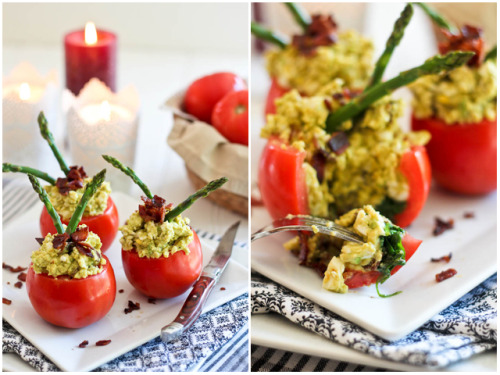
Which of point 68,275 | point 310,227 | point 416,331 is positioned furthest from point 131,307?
point 416,331

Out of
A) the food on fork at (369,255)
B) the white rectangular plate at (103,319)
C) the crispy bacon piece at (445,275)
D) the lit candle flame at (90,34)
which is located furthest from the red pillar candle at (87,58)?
the crispy bacon piece at (445,275)

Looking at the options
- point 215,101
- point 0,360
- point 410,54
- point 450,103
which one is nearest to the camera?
point 0,360

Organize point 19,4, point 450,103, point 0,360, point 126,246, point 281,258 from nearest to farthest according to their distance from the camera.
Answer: point 0,360 < point 126,246 < point 281,258 < point 450,103 < point 19,4

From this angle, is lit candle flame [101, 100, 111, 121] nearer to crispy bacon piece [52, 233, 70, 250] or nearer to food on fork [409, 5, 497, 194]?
crispy bacon piece [52, 233, 70, 250]

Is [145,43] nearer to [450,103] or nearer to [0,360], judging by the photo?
[450,103]

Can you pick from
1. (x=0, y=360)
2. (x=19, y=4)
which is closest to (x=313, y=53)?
(x=0, y=360)

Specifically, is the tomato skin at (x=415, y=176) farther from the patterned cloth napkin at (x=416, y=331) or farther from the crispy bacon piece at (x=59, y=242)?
the crispy bacon piece at (x=59, y=242)

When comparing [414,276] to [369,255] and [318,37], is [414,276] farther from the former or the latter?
[318,37]
